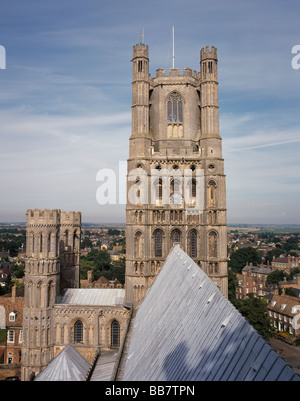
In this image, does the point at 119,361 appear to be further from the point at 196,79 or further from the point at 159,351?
the point at 196,79

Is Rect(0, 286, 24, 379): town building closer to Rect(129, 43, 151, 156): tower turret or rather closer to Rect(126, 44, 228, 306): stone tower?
Rect(126, 44, 228, 306): stone tower

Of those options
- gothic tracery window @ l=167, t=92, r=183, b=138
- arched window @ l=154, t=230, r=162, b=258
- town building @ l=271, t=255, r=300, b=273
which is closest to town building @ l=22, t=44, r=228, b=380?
arched window @ l=154, t=230, r=162, b=258

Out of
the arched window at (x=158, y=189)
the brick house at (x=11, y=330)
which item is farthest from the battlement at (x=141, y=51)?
the brick house at (x=11, y=330)

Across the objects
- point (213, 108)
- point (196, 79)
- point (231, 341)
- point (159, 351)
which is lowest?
point (159, 351)

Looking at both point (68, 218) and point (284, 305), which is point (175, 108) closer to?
point (68, 218)
